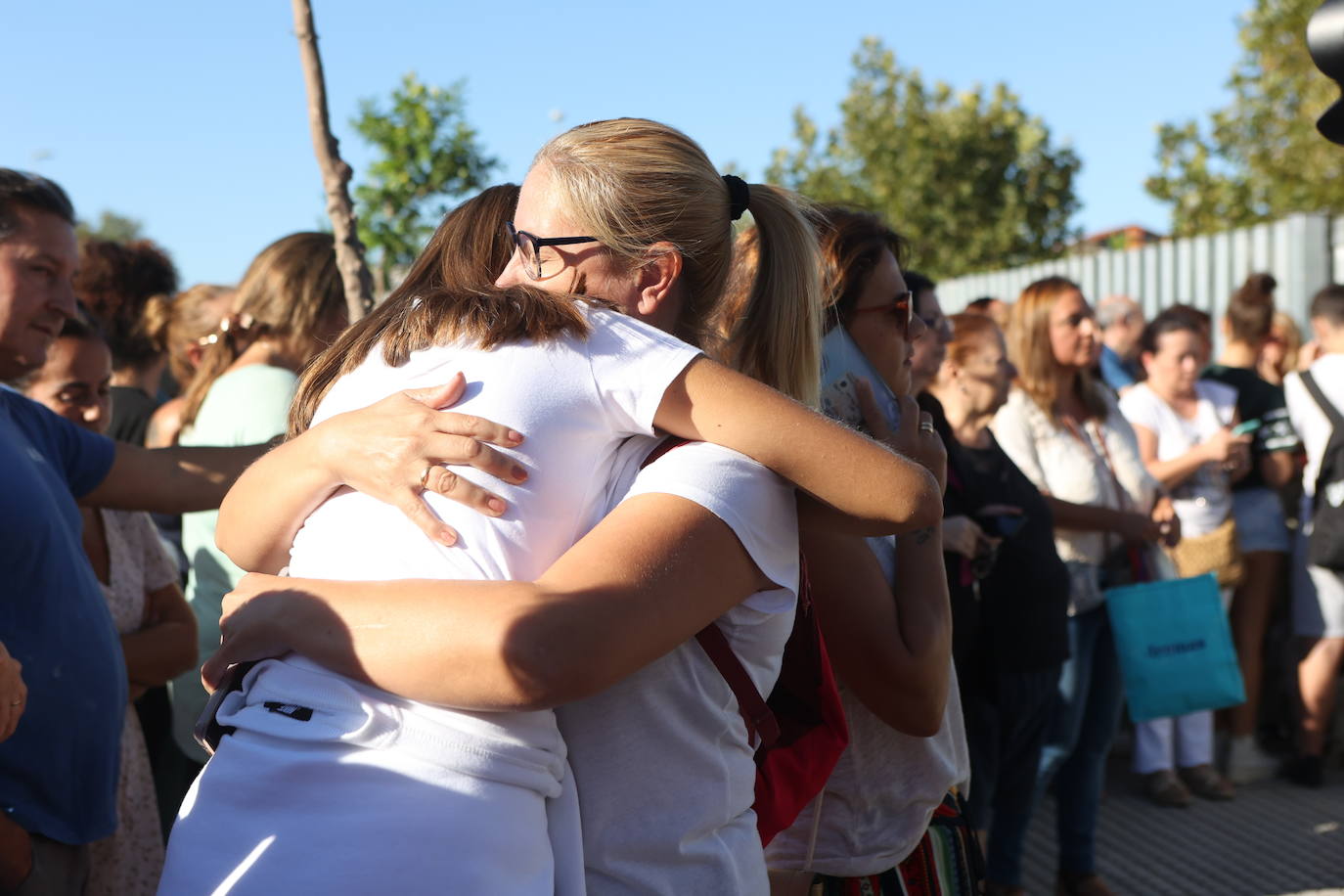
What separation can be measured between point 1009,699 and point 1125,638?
828 mm

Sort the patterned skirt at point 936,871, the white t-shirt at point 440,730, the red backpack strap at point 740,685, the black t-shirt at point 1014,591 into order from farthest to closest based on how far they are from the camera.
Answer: the black t-shirt at point 1014,591
the patterned skirt at point 936,871
the red backpack strap at point 740,685
the white t-shirt at point 440,730

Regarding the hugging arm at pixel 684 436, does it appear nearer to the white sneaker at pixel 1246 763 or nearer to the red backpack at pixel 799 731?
the red backpack at pixel 799 731

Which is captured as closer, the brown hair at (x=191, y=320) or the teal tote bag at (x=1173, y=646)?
the brown hair at (x=191, y=320)

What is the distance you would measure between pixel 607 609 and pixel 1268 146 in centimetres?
2393

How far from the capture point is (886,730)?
218 cm

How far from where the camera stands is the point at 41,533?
2.30m

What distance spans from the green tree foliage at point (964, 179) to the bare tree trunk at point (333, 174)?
26122 millimetres

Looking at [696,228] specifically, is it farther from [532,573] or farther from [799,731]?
[799,731]

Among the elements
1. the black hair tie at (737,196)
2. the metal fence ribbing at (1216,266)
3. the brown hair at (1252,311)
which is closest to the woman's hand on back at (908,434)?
the black hair tie at (737,196)

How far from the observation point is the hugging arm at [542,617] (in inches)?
52.2

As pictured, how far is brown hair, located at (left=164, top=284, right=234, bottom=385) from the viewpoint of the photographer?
4.36m

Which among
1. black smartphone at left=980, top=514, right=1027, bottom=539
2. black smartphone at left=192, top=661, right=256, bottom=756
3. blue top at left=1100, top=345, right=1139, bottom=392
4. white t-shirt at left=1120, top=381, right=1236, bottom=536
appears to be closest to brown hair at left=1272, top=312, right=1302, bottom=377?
blue top at left=1100, top=345, right=1139, bottom=392

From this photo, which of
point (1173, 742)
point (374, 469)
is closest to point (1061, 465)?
point (1173, 742)

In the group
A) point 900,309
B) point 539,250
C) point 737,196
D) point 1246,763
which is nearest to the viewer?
point 539,250
